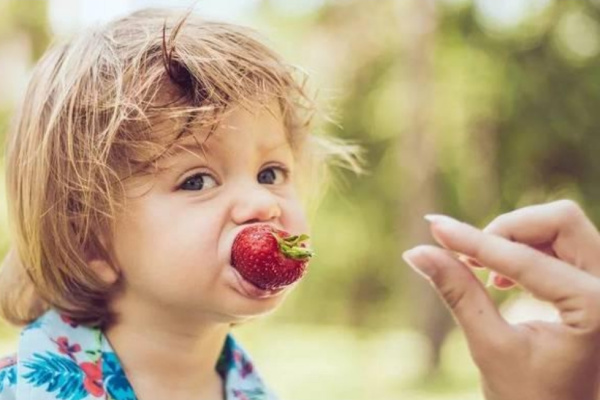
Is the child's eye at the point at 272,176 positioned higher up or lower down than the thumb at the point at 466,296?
higher up

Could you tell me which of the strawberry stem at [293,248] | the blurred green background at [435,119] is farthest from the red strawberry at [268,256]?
the blurred green background at [435,119]

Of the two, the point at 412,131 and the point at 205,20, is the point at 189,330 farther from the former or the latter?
the point at 412,131

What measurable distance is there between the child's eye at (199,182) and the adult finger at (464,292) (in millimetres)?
251

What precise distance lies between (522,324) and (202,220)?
1.13 feet

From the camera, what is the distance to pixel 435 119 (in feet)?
21.3

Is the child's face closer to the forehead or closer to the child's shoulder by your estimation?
the forehead

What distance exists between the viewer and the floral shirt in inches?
39.9

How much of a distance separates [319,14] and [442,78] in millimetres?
1024

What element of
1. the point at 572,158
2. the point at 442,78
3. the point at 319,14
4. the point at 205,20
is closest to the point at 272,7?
the point at 319,14

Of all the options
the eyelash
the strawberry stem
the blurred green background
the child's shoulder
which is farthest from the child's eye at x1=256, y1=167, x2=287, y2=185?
the blurred green background

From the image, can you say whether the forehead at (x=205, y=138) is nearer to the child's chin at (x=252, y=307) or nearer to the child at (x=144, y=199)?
the child at (x=144, y=199)

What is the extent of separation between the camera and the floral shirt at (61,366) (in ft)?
3.32

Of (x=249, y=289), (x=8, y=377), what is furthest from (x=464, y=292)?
(x=8, y=377)

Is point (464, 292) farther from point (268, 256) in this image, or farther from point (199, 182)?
point (199, 182)
